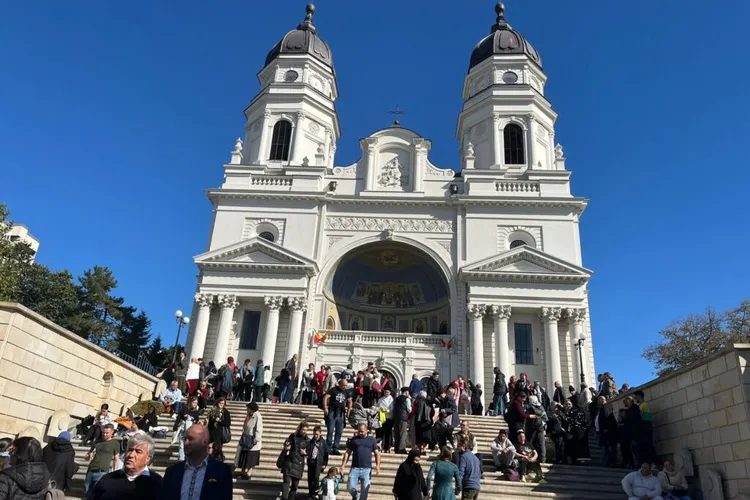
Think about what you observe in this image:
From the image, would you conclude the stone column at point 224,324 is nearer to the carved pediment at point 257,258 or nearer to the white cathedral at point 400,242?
the white cathedral at point 400,242

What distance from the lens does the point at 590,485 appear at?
1162 cm

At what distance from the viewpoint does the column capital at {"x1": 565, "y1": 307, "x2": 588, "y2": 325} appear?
26.6 meters

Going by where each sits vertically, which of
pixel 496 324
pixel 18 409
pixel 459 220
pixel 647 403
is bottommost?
pixel 18 409

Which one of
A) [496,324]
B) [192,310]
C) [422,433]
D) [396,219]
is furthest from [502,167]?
[422,433]

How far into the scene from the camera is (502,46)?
36.9 meters

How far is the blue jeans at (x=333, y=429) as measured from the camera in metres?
12.4

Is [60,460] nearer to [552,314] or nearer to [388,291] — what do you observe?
[552,314]

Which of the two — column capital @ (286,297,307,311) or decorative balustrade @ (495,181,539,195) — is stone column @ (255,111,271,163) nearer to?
column capital @ (286,297,307,311)

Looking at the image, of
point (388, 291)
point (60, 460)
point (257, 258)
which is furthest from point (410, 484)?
point (388, 291)

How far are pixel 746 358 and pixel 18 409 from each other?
14723mm

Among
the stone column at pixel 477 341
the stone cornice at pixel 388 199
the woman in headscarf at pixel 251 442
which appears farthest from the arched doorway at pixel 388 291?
the woman in headscarf at pixel 251 442

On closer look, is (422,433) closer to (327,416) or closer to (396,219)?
(327,416)

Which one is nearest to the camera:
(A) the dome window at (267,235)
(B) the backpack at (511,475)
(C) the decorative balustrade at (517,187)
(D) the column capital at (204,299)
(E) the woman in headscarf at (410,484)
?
(E) the woman in headscarf at (410,484)

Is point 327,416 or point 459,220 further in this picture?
point 459,220
